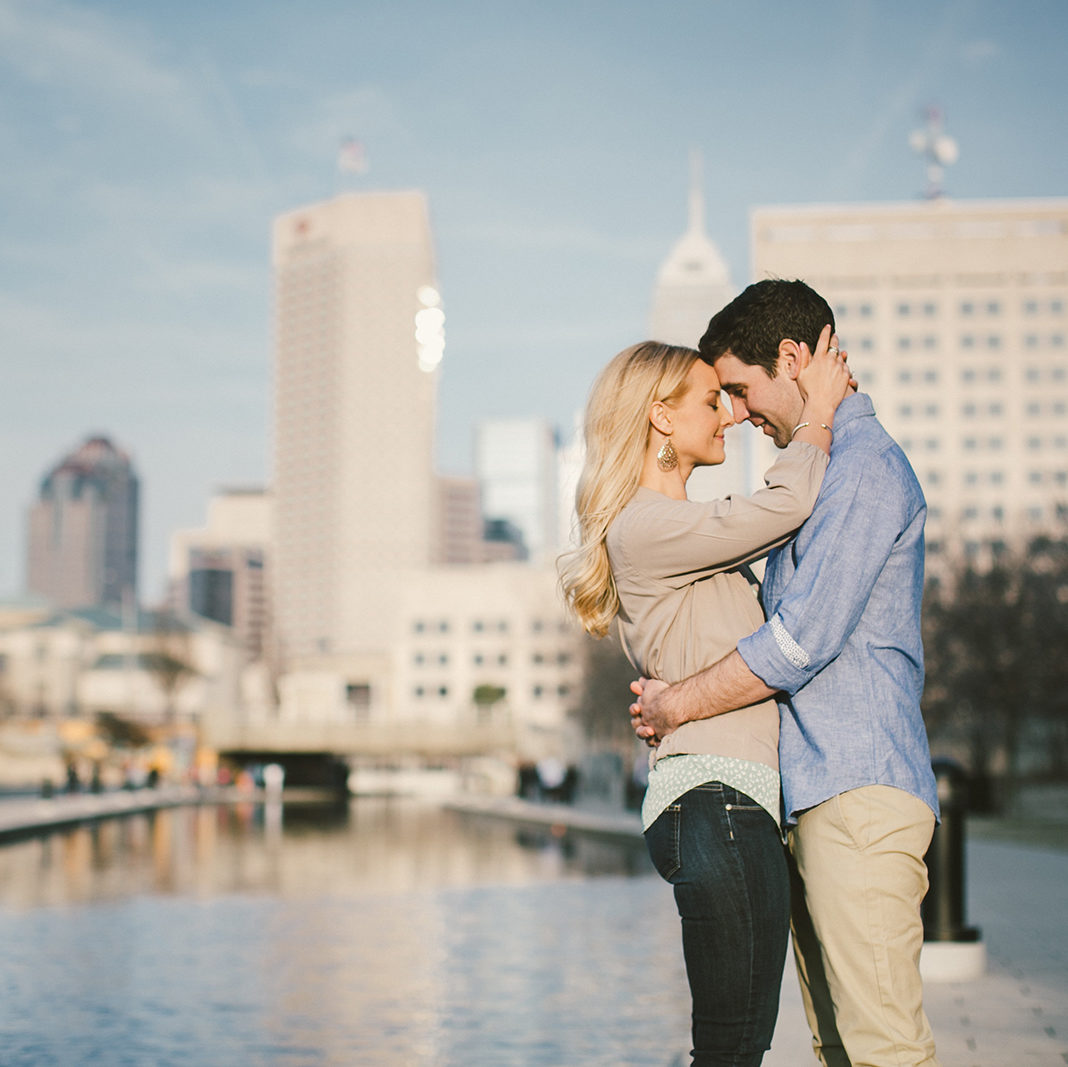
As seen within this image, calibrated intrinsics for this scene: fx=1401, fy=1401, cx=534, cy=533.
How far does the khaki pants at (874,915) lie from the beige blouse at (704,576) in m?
0.23

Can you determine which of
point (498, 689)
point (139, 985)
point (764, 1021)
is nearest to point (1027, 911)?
point (139, 985)

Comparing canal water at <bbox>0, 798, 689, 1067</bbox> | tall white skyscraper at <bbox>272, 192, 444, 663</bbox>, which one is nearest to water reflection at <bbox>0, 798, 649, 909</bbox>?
canal water at <bbox>0, 798, 689, 1067</bbox>

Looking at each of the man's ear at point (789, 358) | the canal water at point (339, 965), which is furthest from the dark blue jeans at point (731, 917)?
the canal water at point (339, 965)

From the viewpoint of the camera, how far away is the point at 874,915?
2818 mm

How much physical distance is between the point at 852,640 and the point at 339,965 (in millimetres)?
7986

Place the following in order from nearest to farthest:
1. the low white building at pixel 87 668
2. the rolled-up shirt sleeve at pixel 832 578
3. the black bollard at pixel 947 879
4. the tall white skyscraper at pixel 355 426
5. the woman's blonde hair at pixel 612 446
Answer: the rolled-up shirt sleeve at pixel 832 578 < the woman's blonde hair at pixel 612 446 < the black bollard at pixel 947 879 < the low white building at pixel 87 668 < the tall white skyscraper at pixel 355 426

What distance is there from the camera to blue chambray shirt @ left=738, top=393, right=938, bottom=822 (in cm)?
281

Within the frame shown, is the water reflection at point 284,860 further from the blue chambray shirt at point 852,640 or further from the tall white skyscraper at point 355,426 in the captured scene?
the tall white skyscraper at point 355,426

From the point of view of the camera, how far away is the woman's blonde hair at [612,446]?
321 centimetres

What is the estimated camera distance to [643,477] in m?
3.27

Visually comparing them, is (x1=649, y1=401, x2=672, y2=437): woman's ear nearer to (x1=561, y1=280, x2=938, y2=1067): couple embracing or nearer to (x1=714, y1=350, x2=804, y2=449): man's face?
(x1=561, y1=280, x2=938, y2=1067): couple embracing

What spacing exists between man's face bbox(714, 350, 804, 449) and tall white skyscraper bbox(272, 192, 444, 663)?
16877 cm

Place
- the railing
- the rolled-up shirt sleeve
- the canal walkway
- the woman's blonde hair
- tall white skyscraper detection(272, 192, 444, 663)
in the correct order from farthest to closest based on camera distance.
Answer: tall white skyscraper detection(272, 192, 444, 663) < the railing < the canal walkway < the woman's blonde hair < the rolled-up shirt sleeve

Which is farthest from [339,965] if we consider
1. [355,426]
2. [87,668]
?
[355,426]
